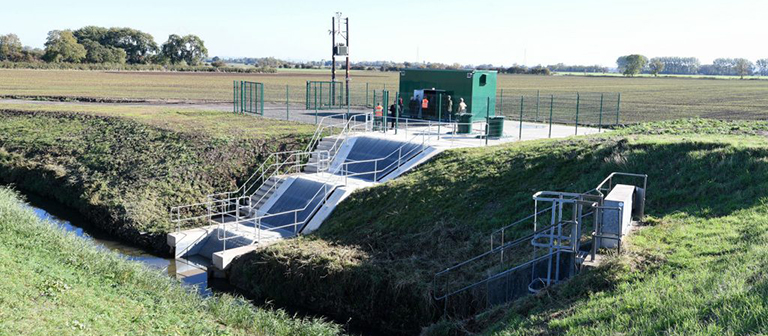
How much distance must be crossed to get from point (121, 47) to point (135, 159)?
14561 cm

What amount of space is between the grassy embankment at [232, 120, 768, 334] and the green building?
9.23m

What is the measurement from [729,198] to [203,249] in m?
14.6

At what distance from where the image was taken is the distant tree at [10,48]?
135 m

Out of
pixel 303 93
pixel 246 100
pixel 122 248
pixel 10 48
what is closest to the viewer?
pixel 122 248

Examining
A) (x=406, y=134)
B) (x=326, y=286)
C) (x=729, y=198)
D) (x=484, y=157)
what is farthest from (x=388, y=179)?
(x=729, y=198)

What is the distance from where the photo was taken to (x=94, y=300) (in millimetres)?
11836

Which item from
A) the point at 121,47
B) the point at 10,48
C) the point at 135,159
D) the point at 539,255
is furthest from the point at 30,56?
the point at 539,255

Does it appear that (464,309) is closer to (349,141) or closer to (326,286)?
(326,286)

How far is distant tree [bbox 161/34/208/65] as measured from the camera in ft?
536

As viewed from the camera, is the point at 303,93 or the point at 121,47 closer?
the point at 303,93

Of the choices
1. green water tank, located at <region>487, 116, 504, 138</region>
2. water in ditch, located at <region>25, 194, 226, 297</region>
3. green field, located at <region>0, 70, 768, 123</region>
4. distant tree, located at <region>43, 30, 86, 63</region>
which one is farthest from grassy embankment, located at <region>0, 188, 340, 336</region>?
distant tree, located at <region>43, 30, 86, 63</region>

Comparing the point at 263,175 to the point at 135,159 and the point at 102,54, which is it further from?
the point at 102,54

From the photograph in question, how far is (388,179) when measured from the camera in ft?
73.6

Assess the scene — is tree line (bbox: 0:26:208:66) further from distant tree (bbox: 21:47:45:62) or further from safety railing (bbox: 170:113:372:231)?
safety railing (bbox: 170:113:372:231)
